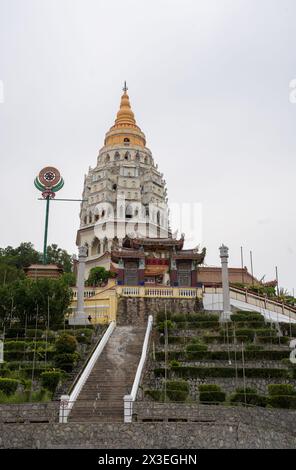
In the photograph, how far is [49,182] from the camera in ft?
190

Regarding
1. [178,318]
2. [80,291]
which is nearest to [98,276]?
[80,291]

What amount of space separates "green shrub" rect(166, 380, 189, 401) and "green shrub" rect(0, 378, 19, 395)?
6.32 m

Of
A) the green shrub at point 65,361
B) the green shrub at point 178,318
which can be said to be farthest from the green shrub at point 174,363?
the green shrub at point 178,318

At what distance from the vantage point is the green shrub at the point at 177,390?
25.1 meters

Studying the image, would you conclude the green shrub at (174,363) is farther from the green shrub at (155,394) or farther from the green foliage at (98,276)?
the green foliage at (98,276)

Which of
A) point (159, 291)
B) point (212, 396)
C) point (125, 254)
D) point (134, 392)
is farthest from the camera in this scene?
point (125, 254)

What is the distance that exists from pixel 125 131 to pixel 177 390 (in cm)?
5328

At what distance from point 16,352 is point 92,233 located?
38506mm

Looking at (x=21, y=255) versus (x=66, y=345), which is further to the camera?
(x=21, y=255)

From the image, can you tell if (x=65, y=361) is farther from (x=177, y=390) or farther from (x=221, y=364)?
(x=221, y=364)

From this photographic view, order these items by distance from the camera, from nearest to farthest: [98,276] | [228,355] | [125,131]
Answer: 1. [228,355]
2. [98,276]
3. [125,131]

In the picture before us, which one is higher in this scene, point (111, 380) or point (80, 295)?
point (80, 295)

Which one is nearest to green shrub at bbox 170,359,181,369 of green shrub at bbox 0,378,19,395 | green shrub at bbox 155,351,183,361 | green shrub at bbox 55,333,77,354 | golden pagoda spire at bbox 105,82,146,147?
green shrub at bbox 155,351,183,361
